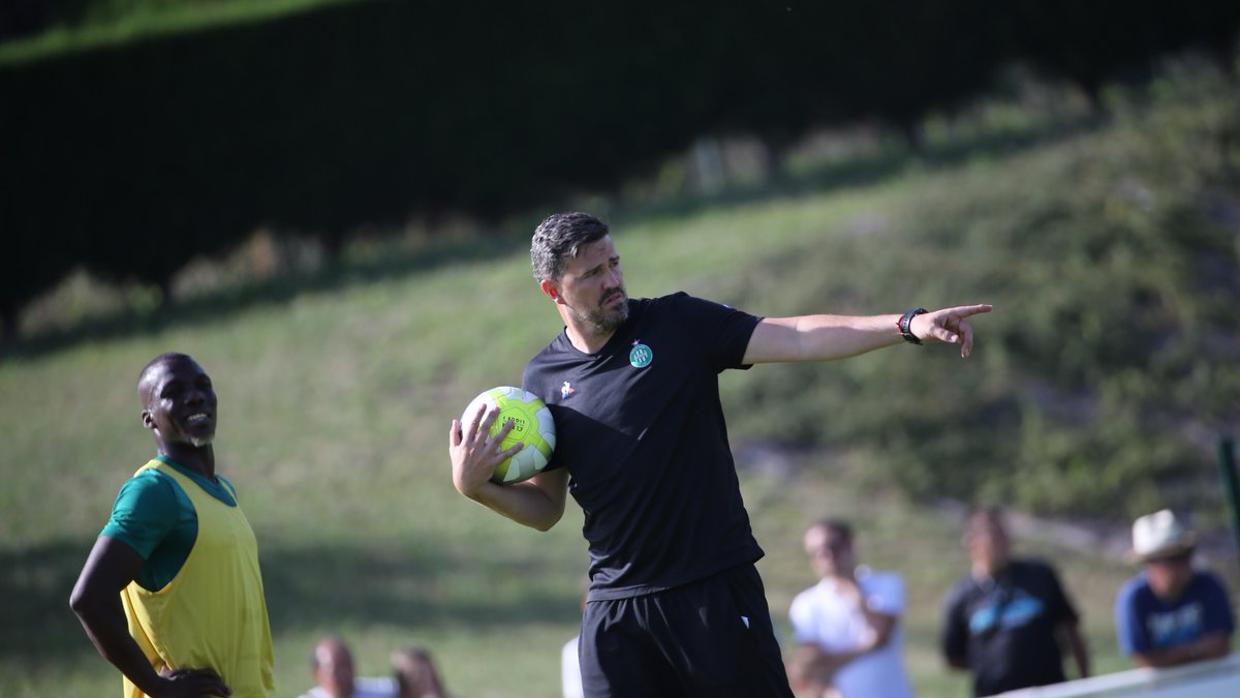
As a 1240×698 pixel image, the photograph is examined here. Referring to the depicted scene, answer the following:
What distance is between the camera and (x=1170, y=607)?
8.37 m

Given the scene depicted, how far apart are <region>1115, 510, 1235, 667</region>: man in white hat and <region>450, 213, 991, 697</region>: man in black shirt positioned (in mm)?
4008

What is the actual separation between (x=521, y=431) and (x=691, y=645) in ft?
3.03

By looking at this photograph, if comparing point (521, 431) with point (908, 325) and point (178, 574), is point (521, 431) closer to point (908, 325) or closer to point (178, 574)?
point (178, 574)

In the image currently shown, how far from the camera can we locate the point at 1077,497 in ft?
49.0

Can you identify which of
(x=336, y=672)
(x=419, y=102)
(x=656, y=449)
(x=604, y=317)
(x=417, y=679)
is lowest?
(x=417, y=679)

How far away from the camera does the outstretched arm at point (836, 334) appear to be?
4.82m

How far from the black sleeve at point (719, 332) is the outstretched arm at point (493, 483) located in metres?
0.70

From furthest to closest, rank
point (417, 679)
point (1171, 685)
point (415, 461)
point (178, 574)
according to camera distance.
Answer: point (415, 461), point (417, 679), point (1171, 685), point (178, 574)

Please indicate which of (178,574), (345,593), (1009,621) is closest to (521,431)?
(178,574)

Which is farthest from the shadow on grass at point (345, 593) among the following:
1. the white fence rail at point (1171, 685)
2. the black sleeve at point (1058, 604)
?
the white fence rail at point (1171, 685)

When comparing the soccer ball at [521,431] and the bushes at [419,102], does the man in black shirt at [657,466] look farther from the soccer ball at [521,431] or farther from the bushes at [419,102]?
the bushes at [419,102]

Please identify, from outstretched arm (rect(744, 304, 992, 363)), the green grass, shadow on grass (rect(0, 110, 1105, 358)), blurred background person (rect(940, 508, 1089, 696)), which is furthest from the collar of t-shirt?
the green grass

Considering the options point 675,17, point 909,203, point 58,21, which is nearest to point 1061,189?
point 909,203

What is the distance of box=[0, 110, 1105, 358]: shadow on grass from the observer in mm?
19828
